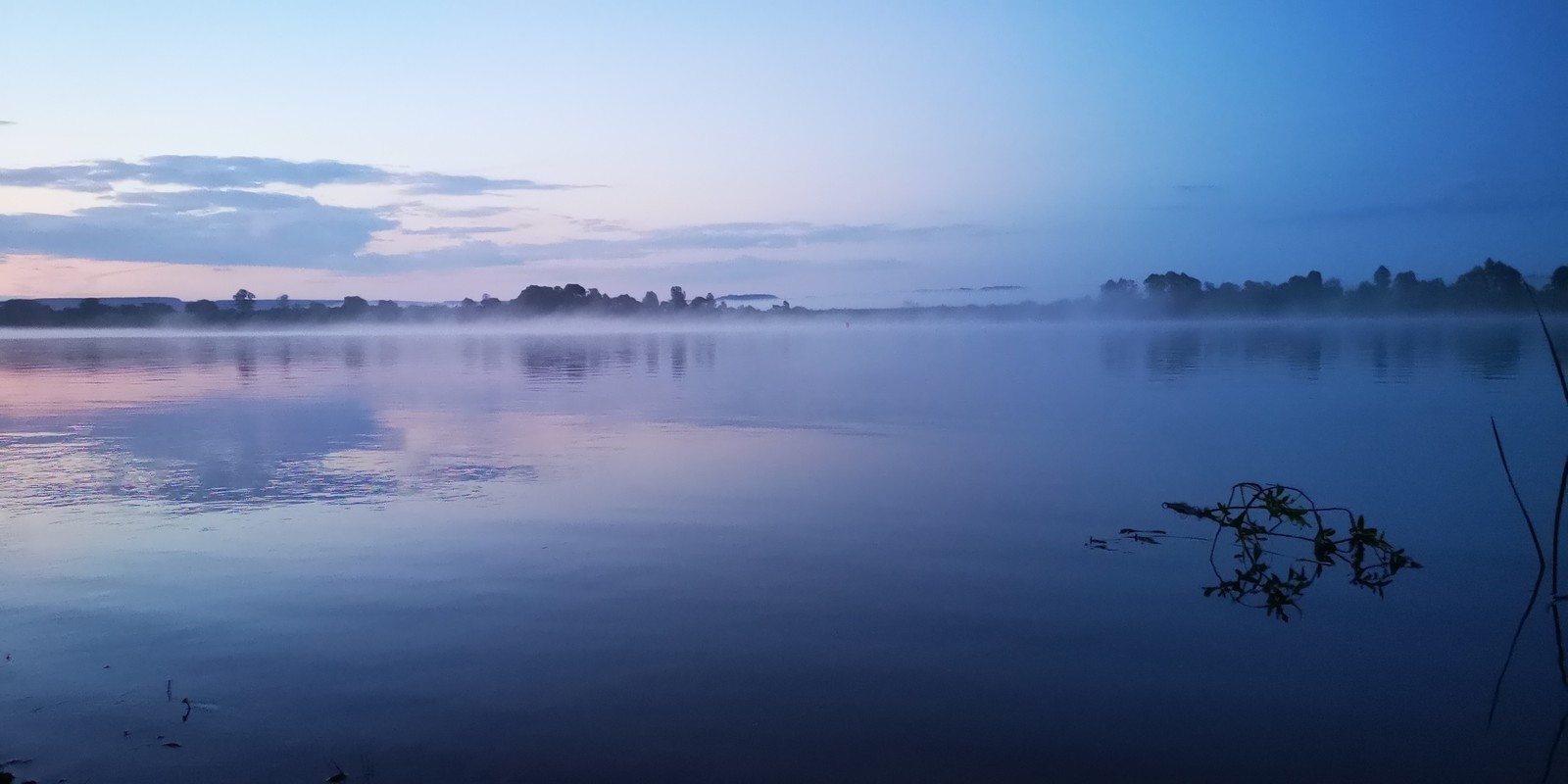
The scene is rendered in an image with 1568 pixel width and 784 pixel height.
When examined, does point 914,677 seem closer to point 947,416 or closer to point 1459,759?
point 1459,759

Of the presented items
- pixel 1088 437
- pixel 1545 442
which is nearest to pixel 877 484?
pixel 1088 437

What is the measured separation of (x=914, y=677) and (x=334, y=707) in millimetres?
3659

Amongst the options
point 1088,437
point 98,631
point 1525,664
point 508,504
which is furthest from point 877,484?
point 98,631

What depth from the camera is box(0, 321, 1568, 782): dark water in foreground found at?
5.83 meters

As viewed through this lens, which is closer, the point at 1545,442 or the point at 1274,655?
the point at 1274,655

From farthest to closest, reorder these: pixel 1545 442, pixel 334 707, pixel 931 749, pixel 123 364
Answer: pixel 123 364
pixel 1545 442
pixel 334 707
pixel 931 749

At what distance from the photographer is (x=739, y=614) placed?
8.03m

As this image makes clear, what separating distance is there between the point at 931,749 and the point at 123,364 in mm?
50970

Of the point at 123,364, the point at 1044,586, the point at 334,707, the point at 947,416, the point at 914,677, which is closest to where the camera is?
the point at 334,707

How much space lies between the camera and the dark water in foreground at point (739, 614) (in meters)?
5.83

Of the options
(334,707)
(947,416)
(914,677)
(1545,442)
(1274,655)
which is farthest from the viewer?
(947,416)

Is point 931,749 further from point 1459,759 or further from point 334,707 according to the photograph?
point 334,707

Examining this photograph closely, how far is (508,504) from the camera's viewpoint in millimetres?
12305

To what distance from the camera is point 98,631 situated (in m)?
7.64
